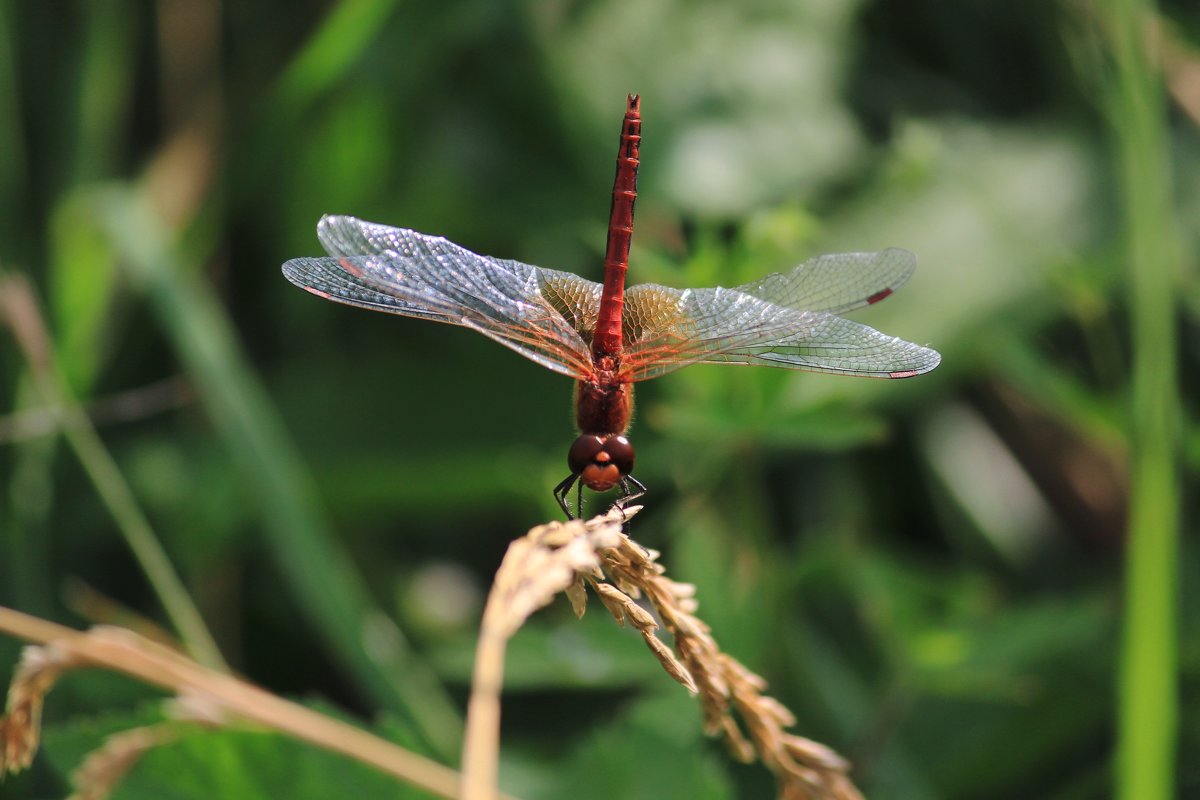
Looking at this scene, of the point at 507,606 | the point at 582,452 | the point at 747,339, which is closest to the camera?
the point at 507,606

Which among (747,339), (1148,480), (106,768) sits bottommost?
(106,768)

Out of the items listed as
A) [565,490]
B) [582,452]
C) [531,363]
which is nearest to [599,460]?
[582,452]

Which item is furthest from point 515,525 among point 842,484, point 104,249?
point 104,249

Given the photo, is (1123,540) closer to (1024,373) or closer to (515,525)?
(1024,373)

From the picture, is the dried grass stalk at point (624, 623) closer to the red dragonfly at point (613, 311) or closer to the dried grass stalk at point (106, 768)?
the dried grass stalk at point (106, 768)

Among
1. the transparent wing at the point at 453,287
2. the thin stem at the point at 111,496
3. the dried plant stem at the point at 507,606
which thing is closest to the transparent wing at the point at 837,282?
the transparent wing at the point at 453,287

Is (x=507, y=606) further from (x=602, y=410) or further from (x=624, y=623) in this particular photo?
(x=602, y=410)
